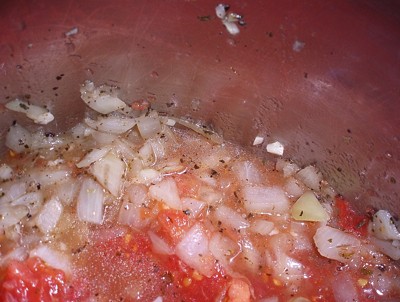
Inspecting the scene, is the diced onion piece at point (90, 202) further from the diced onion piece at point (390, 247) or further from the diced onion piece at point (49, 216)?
the diced onion piece at point (390, 247)

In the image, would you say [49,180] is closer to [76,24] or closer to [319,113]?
[76,24]

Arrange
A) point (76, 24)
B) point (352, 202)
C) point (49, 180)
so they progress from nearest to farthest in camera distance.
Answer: point (76, 24) < point (49, 180) < point (352, 202)

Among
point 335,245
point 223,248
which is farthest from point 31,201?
point 335,245

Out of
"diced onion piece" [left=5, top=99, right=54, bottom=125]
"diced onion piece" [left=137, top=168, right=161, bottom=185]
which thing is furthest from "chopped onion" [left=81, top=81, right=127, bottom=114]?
"diced onion piece" [left=137, top=168, right=161, bottom=185]

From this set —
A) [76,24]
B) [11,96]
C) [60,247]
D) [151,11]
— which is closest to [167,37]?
[151,11]

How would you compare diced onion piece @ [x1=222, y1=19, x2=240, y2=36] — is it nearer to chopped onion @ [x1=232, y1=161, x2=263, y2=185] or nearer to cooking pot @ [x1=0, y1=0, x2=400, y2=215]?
cooking pot @ [x1=0, y1=0, x2=400, y2=215]

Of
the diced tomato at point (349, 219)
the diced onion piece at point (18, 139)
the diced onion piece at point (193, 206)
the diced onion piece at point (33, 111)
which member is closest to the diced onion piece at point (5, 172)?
the diced onion piece at point (18, 139)
